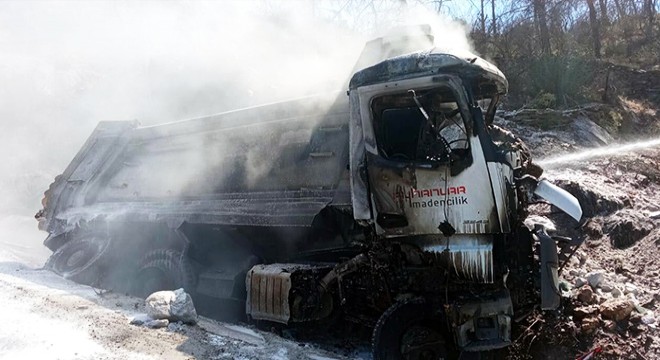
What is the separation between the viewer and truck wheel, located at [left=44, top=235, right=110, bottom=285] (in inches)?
273

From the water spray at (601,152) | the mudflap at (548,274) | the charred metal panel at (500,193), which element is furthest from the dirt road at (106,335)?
the water spray at (601,152)

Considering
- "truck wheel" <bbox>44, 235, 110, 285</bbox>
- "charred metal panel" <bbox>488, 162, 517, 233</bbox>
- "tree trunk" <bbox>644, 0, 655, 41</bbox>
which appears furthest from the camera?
"tree trunk" <bbox>644, 0, 655, 41</bbox>

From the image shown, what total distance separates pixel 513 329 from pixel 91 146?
6.42 m

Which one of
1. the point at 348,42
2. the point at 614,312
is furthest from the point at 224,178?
the point at 348,42

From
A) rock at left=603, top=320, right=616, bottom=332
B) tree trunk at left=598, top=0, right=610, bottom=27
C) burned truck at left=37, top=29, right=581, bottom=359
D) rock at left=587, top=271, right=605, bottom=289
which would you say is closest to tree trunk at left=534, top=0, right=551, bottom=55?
tree trunk at left=598, top=0, right=610, bottom=27

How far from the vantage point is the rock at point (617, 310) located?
444 centimetres

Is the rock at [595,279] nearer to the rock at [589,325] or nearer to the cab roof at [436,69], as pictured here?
the rock at [589,325]

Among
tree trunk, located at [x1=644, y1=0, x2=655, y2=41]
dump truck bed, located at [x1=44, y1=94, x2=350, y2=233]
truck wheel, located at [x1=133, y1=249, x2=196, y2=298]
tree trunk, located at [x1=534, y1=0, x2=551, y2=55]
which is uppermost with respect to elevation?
tree trunk, located at [x1=644, y1=0, x2=655, y2=41]

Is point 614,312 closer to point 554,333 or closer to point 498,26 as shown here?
point 554,333

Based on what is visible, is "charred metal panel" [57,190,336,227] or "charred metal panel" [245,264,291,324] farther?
"charred metal panel" [57,190,336,227]

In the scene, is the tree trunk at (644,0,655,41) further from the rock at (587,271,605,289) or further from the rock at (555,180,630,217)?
the rock at (587,271,605,289)

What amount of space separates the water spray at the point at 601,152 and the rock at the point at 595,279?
457cm

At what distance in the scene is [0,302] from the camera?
4.97 meters

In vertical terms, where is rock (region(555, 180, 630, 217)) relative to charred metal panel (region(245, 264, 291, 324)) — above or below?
above
